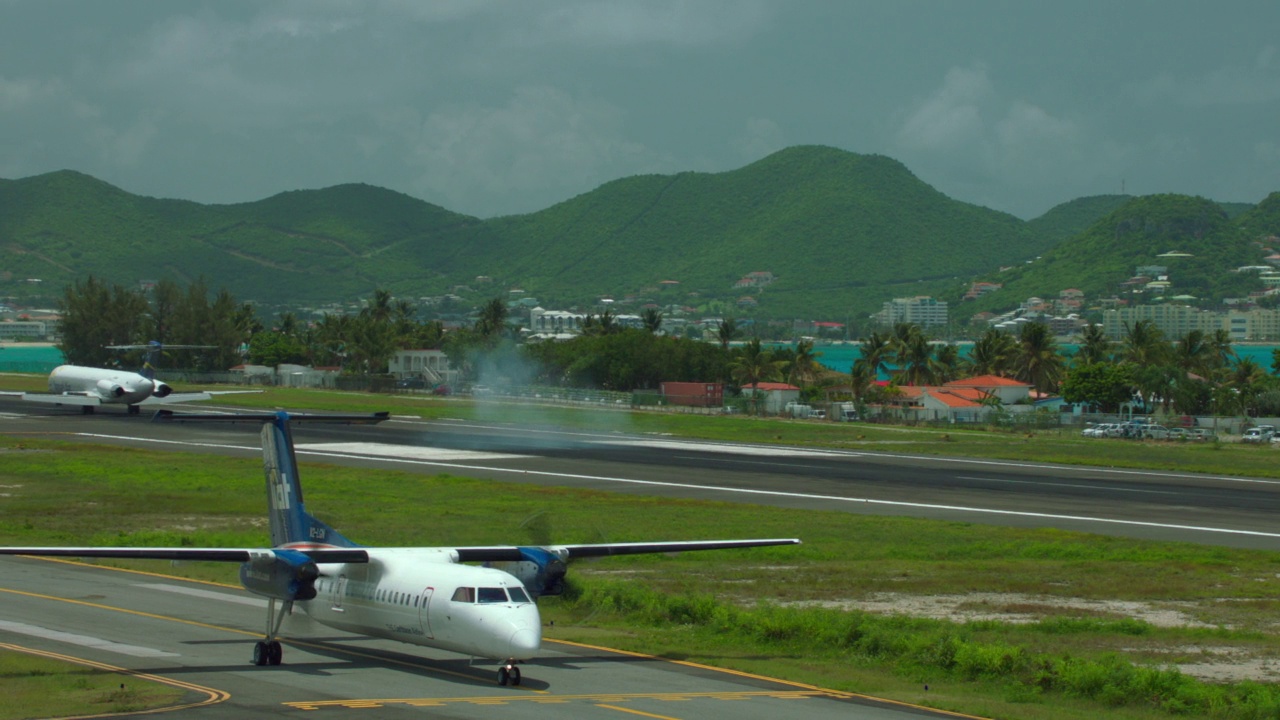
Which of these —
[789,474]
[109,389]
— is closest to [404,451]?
[789,474]

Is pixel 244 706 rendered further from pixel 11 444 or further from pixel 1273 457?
pixel 1273 457

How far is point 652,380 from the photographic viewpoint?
164250 millimetres

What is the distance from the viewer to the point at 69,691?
22.6 meters

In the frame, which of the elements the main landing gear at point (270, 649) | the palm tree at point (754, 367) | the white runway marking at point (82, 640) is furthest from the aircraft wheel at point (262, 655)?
the palm tree at point (754, 367)

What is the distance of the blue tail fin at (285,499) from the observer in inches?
1076

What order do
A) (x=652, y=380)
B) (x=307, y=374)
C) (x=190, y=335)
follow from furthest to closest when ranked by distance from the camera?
(x=190, y=335) < (x=307, y=374) < (x=652, y=380)

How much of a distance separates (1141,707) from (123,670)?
1986 centimetres

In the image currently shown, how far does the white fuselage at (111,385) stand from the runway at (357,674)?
72.5m

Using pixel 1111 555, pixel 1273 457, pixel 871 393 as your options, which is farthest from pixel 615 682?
pixel 871 393

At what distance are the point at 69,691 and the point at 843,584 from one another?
22.3 m

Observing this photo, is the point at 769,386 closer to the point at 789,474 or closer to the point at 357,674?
the point at 789,474

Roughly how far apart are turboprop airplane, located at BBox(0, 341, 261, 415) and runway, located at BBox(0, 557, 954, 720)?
6834 centimetres

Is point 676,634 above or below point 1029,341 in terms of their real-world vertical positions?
below

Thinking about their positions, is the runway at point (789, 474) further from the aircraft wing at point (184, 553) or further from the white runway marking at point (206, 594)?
the aircraft wing at point (184, 553)
